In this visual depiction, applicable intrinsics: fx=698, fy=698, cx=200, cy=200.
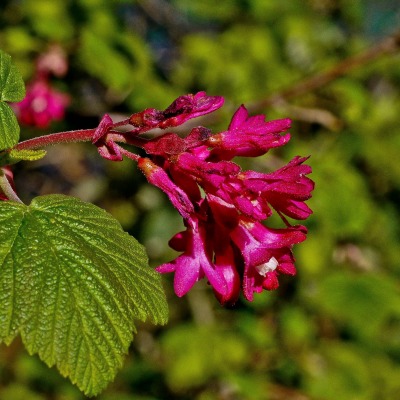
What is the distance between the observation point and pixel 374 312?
4102 mm

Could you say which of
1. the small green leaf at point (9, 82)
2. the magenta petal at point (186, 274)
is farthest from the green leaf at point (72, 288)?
the small green leaf at point (9, 82)

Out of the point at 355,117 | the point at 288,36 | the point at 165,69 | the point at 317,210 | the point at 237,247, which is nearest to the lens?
the point at 237,247

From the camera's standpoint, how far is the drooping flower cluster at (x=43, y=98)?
3246 mm

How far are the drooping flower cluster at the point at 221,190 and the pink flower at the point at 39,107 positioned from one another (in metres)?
1.92

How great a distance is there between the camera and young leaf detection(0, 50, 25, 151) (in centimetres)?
137

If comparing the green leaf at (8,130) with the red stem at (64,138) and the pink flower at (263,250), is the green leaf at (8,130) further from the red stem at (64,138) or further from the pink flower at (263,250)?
the pink flower at (263,250)

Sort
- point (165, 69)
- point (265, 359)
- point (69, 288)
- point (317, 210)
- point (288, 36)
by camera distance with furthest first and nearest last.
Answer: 1. point (165, 69)
2. point (288, 36)
3. point (265, 359)
4. point (317, 210)
5. point (69, 288)

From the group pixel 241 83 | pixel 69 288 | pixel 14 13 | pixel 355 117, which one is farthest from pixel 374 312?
pixel 69 288

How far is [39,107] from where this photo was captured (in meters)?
3.25

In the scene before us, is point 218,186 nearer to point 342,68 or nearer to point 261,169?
point 342,68

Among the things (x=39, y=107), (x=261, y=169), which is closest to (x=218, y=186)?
(x=39, y=107)

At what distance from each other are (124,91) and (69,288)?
258 centimetres

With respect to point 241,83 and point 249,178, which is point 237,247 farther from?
point 241,83

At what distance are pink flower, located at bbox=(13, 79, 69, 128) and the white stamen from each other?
204cm
